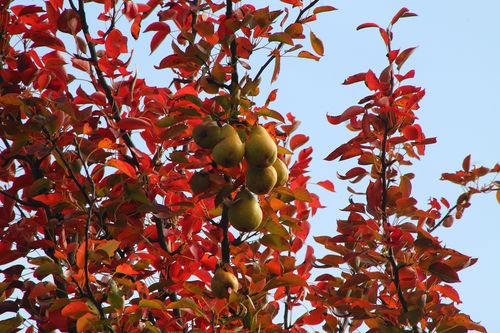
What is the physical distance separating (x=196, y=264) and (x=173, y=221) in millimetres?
339

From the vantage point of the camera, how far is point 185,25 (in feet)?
11.0

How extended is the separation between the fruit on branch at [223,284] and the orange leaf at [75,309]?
0.45m

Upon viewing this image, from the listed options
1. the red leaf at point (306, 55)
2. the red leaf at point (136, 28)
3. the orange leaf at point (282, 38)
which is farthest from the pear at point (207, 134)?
the red leaf at point (136, 28)

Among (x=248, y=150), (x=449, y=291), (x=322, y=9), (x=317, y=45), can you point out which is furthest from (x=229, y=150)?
(x=449, y=291)

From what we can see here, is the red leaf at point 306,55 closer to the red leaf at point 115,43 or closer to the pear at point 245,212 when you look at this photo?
the pear at point 245,212

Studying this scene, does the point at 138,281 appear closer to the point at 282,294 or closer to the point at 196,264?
the point at 196,264

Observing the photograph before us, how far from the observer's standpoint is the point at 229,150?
2.48 meters

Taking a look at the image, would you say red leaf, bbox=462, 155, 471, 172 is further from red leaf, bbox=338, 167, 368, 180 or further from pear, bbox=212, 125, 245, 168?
pear, bbox=212, 125, 245, 168

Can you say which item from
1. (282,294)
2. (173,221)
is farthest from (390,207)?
(173,221)

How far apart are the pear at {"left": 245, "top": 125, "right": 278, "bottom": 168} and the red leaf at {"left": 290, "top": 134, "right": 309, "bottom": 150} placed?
83cm

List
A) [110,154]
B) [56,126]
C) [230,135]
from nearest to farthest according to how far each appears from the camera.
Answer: [230,135]
[56,126]
[110,154]

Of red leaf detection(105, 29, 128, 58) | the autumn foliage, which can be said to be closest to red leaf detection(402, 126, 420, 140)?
the autumn foliage

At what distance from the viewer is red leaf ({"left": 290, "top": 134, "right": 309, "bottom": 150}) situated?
11.0 feet

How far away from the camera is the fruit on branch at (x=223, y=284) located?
269cm
